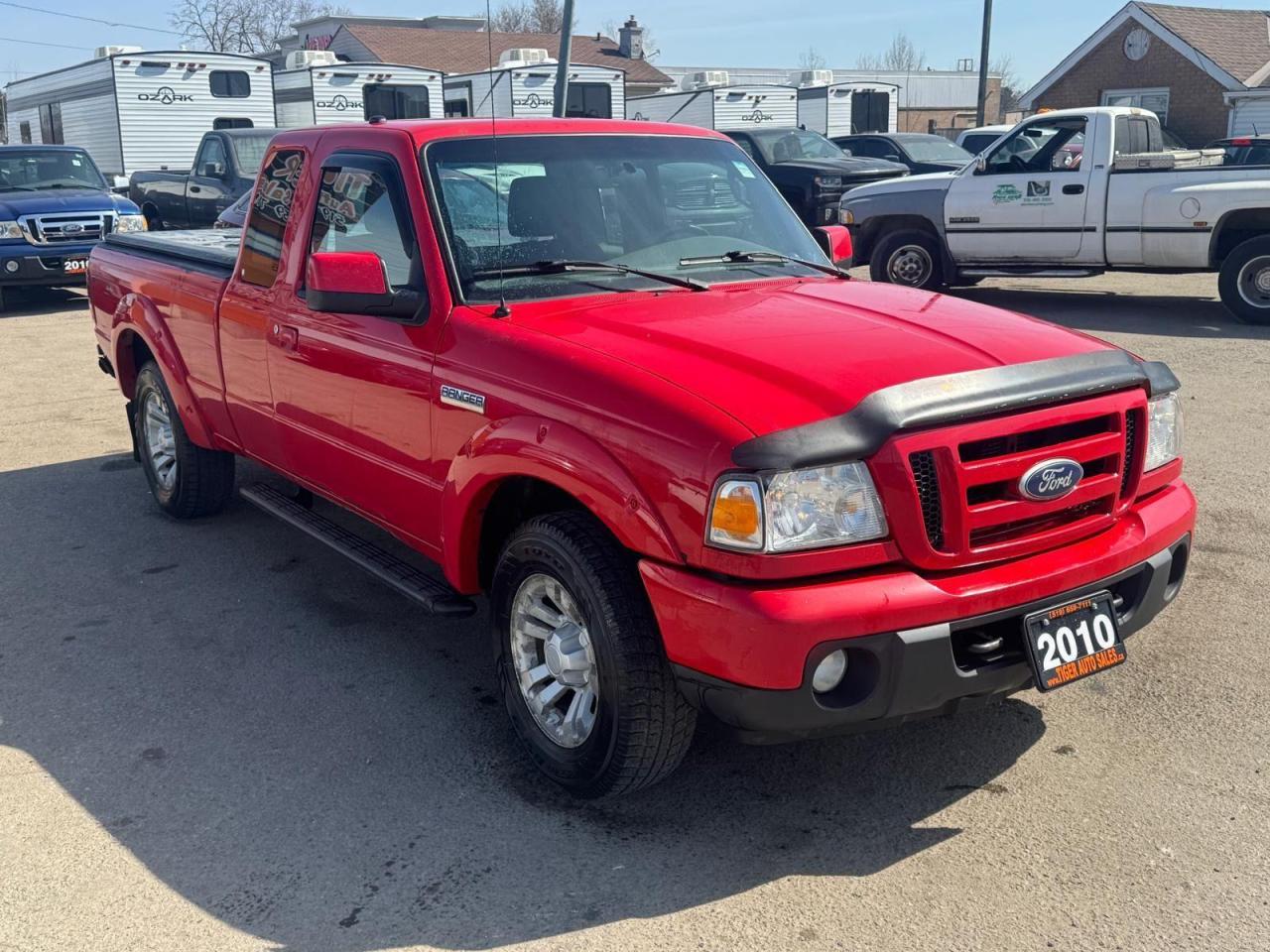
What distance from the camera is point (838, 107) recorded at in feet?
89.8

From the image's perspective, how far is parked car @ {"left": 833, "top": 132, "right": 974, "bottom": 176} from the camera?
2053cm

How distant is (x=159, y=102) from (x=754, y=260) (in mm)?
18884

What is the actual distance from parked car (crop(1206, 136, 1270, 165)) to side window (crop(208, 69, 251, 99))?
15611 mm

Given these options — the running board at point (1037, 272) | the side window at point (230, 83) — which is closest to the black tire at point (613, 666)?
the running board at point (1037, 272)

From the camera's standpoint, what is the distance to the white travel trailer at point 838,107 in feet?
89.1

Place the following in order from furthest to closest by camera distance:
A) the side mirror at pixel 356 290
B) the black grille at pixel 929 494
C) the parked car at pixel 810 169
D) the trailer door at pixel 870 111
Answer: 1. the trailer door at pixel 870 111
2. the parked car at pixel 810 169
3. the side mirror at pixel 356 290
4. the black grille at pixel 929 494

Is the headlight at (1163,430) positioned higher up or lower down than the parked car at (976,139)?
lower down

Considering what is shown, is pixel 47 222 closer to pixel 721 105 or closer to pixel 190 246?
pixel 190 246

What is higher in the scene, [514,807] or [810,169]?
[810,169]

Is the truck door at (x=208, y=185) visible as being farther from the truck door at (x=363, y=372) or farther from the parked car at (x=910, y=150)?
the truck door at (x=363, y=372)

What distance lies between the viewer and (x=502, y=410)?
11.9ft

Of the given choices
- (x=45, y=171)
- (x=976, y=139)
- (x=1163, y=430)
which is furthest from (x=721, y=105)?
(x=1163, y=430)

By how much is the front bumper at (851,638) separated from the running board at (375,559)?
1126mm

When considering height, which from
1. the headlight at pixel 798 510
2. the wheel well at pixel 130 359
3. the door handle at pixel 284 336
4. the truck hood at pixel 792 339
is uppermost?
the truck hood at pixel 792 339
